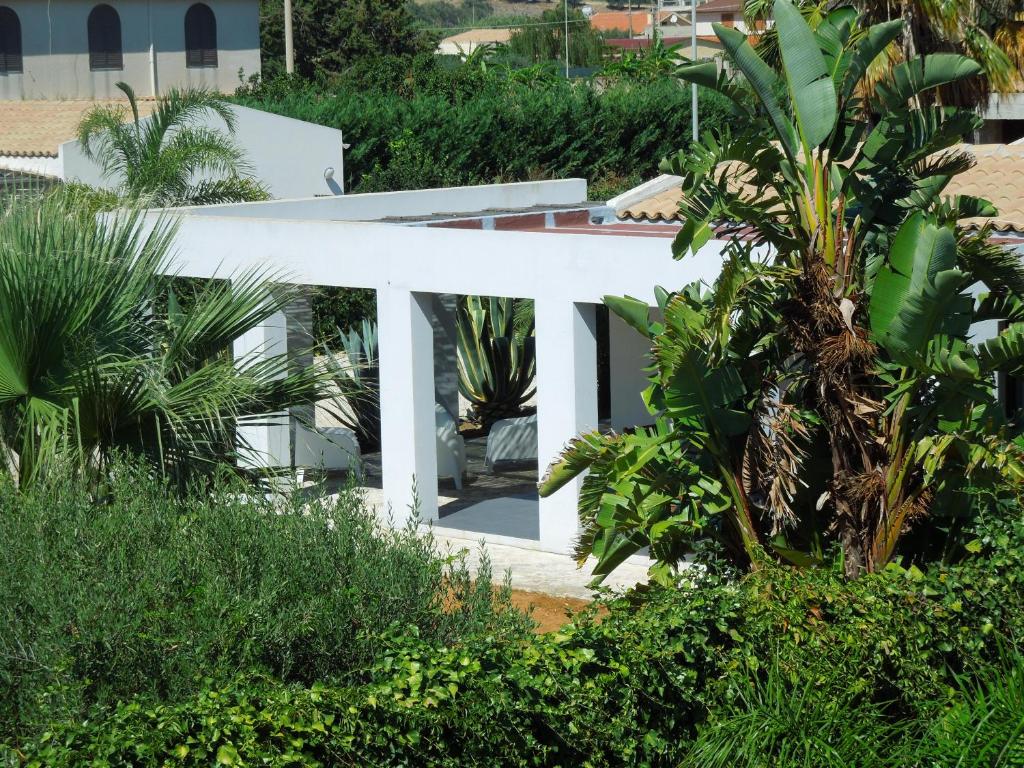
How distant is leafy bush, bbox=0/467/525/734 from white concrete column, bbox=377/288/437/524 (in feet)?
20.1

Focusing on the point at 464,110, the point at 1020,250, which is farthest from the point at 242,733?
the point at 464,110

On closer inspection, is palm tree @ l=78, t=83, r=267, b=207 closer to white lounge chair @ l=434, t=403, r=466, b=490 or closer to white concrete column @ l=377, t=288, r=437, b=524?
white lounge chair @ l=434, t=403, r=466, b=490

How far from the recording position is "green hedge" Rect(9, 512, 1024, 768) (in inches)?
205

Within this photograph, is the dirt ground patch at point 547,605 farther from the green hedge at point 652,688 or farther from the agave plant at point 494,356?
the agave plant at point 494,356

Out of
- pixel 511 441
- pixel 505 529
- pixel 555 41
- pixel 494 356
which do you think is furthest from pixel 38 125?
pixel 555 41

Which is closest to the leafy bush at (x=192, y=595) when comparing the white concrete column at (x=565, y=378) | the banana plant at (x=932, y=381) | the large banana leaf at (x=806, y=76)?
the banana plant at (x=932, y=381)

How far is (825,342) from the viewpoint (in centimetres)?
740

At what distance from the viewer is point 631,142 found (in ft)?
110

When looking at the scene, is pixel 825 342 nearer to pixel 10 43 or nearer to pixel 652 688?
pixel 652 688

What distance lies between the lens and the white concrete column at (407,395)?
1326 centimetres

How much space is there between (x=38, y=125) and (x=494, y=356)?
48.7 feet

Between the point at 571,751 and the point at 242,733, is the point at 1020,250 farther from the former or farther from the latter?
the point at 242,733

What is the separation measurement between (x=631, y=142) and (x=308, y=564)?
28.3m

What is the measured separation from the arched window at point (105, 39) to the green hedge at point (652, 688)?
3910cm
